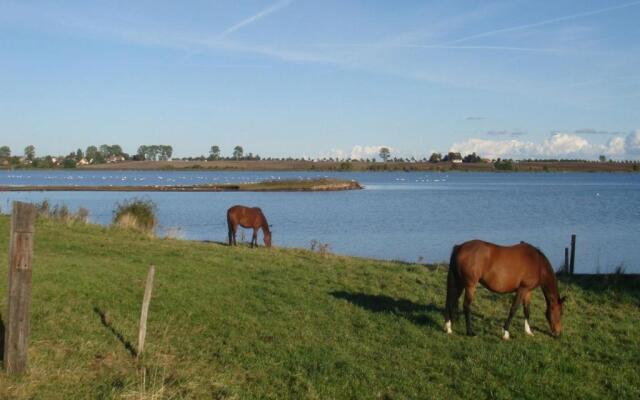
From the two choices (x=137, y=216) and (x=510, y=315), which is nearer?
(x=510, y=315)

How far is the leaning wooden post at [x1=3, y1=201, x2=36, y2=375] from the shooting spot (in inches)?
300

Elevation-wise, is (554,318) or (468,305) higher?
(468,305)

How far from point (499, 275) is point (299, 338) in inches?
A: 133

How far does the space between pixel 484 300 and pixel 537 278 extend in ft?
8.66

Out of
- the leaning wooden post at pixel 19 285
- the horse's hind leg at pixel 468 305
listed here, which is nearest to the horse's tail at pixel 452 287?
the horse's hind leg at pixel 468 305

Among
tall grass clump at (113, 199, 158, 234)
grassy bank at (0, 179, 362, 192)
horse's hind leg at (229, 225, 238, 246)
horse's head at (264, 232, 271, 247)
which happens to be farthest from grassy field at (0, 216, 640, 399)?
grassy bank at (0, 179, 362, 192)

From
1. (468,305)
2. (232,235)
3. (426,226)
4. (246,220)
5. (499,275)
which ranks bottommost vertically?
(426,226)

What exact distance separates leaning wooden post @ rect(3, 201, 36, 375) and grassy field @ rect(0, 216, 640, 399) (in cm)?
25

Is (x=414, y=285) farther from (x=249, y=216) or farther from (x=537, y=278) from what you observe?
(x=249, y=216)

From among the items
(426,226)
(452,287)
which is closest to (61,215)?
(452,287)

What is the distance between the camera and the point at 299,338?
10.8 m

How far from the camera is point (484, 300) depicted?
554 inches

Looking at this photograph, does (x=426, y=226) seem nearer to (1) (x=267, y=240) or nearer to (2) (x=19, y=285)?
(1) (x=267, y=240)

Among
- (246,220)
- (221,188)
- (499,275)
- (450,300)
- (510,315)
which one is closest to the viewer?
(510,315)
